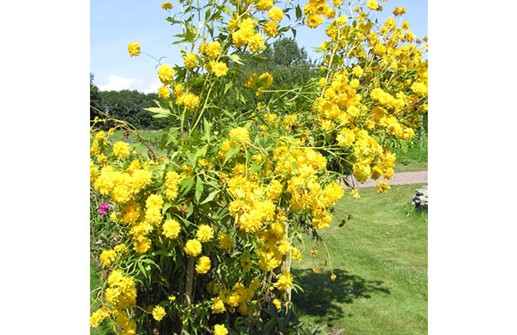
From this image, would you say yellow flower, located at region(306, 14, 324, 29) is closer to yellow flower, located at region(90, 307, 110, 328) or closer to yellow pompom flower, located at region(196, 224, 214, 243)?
yellow pompom flower, located at region(196, 224, 214, 243)

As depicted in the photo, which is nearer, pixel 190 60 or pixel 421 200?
pixel 190 60

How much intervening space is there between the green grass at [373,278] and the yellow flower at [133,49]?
1560 mm

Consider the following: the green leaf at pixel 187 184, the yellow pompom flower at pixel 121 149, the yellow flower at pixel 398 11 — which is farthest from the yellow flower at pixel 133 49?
the yellow flower at pixel 398 11

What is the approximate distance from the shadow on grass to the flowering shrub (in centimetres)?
103

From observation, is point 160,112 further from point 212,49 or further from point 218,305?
point 218,305

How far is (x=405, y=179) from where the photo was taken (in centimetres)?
905

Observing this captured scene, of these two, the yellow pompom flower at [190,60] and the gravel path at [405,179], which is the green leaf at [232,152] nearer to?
the yellow pompom flower at [190,60]

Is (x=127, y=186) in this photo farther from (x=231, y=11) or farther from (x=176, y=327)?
(x=176, y=327)

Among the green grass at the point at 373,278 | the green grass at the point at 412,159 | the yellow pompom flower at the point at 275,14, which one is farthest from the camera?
the green grass at the point at 412,159

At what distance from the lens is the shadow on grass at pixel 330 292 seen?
3.56 meters

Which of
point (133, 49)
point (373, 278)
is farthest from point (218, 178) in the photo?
point (373, 278)

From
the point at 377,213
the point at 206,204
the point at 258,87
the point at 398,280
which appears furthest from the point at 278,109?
the point at 377,213

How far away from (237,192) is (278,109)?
3.73ft

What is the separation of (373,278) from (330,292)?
24.0 inches
